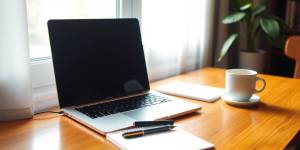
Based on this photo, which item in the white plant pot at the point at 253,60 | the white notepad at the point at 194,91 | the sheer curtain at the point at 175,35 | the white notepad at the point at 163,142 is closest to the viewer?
the white notepad at the point at 163,142

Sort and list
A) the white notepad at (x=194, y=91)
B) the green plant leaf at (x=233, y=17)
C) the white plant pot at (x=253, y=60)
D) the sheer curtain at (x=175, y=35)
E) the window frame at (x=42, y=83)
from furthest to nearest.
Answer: the white plant pot at (x=253, y=60) < the green plant leaf at (x=233, y=17) < the sheer curtain at (x=175, y=35) < the white notepad at (x=194, y=91) < the window frame at (x=42, y=83)

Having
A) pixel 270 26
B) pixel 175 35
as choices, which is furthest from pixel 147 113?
pixel 270 26

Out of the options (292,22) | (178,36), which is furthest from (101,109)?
(292,22)

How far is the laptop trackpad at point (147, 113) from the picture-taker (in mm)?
906

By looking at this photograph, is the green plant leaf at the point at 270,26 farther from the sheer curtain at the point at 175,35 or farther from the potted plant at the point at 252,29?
the sheer curtain at the point at 175,35

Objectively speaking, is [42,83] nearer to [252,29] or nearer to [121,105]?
[121,105]

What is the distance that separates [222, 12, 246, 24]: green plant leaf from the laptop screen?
3.33ft

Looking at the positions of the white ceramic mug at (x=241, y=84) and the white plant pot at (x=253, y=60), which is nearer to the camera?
the white ceramic mug at (x=241, y=84)

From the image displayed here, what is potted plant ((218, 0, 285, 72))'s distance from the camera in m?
2.04

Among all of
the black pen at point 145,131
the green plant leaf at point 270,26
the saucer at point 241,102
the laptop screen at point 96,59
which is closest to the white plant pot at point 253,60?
the green plant leaf at point 270,26

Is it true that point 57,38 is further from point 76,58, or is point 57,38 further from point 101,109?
point 101,109

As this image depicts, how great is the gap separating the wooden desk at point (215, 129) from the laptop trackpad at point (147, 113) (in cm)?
6

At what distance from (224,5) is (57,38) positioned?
1.44m

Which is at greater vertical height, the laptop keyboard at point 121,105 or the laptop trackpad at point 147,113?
the laptop keyboard at point 121,105
